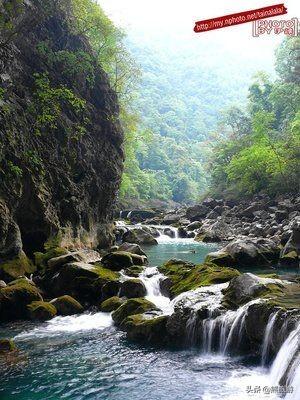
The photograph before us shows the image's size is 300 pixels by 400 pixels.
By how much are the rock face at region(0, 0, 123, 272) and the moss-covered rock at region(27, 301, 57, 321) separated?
3.62 meters

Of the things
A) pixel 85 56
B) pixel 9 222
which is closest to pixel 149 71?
pixel 85 56

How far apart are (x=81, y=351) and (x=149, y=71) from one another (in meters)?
171

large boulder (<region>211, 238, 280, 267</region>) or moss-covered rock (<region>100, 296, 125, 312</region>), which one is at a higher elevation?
large boulder (<region>211, 238, 280, 267</region>)

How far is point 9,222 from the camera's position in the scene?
17.6 metres

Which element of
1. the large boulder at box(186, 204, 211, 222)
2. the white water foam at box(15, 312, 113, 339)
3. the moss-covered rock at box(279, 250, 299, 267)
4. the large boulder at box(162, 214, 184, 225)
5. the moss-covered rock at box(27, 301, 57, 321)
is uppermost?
the large boulder at box(186, 204, 211, 222)

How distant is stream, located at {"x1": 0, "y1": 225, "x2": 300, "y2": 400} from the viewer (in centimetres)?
882

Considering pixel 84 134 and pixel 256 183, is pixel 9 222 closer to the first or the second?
pixel 84 134

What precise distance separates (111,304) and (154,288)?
84.3 inches

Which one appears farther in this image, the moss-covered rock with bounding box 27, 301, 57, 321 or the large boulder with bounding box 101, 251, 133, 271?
the large boulder with bounding box 101, 251, 133, 271

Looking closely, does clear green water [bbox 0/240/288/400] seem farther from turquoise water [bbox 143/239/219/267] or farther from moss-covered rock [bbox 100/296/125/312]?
turquoise water [bbox 143/239/219/267]

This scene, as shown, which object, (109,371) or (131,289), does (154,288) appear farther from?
(109,371)

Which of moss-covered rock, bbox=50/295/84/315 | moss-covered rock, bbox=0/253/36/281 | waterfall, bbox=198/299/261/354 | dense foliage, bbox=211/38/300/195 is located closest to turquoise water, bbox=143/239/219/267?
moss-covered rock, bbox=0/253/36/281

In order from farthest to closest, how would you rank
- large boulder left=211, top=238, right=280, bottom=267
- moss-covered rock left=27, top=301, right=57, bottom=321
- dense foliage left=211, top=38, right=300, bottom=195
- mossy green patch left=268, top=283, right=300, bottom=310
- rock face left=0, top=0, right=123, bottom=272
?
dense foliage left=211, top=38, right=300, bottom=195
large boulder left=211, top=238, right=280, bottom=267
rock face left=0, top=0, right=123, bottom=272
moss-covered rock left=27, top=301, right=57, bottom=321
mossy green patch left=268, top=283, right=300, bottom=310

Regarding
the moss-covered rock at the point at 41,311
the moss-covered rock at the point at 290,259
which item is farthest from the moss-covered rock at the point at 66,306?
the moss-covered rock at the point at 290,259
